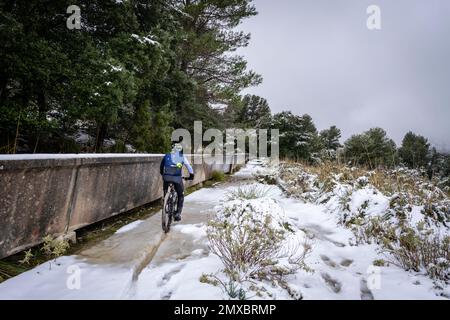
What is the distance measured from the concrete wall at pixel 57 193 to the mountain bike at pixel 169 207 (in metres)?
1.01

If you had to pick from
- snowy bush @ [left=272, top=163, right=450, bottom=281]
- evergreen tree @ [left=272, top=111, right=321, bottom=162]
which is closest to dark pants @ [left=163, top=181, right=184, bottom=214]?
snowy bush @ [left=272, top=163, right=450, bottom=281]

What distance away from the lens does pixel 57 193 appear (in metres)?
3.94

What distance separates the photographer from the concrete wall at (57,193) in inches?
127

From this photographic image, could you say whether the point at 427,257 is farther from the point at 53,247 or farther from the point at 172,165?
the point at 53,247

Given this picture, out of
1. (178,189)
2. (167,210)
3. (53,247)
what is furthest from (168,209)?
(53,247)

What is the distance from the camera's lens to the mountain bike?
17.1 feet

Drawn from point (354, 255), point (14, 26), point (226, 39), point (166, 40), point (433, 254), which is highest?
point (226, 39)

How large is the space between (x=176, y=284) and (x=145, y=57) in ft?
25.1

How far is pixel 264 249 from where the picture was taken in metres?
3.53

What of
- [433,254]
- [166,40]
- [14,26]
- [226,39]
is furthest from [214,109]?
[433,254]

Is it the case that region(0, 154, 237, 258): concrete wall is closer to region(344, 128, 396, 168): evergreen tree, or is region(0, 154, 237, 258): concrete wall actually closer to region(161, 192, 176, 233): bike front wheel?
region(161, 192, 176, 233): bike front wheel

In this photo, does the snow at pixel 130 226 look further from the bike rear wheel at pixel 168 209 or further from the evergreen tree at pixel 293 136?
the evergreen tree at pixel 293 136

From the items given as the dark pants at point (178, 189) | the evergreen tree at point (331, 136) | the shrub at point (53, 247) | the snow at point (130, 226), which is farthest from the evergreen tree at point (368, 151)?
the evergreen tree at point (331, 136)
